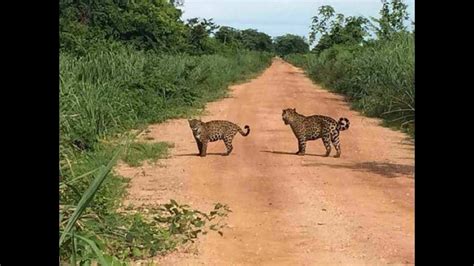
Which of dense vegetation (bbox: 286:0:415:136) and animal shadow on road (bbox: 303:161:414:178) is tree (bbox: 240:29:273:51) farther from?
animal shadow on road (bbox: 303:161:414:178)

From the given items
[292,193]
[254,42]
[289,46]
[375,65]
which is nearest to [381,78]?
[375,65]

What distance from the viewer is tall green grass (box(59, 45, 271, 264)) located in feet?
6.79

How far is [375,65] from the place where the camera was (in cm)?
708

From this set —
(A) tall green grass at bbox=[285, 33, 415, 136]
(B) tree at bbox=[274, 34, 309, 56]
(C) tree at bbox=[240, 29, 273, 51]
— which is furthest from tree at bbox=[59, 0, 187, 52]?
(C) tree at bbox=[240, 29, 273, 51]

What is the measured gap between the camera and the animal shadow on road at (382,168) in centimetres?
451

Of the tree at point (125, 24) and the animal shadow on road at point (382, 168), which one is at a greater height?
the tree at point (125, 24)

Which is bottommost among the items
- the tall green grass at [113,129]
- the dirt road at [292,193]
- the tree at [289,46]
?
the dirt road at [292,193]

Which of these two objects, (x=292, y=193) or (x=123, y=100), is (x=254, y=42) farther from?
(x=292, y=193)

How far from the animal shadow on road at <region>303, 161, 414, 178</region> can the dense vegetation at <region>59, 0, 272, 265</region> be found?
4.02 feet

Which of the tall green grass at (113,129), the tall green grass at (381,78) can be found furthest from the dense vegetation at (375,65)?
the tall green grass at (113,129)

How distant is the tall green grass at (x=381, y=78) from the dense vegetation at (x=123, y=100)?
59.2 inches

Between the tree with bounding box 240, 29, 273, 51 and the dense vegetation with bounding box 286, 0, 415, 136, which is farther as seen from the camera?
the tree with bounding box 240, 29, 273, 51

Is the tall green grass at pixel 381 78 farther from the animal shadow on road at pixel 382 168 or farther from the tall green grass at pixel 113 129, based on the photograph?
the tall green grass at pixel 113 129
